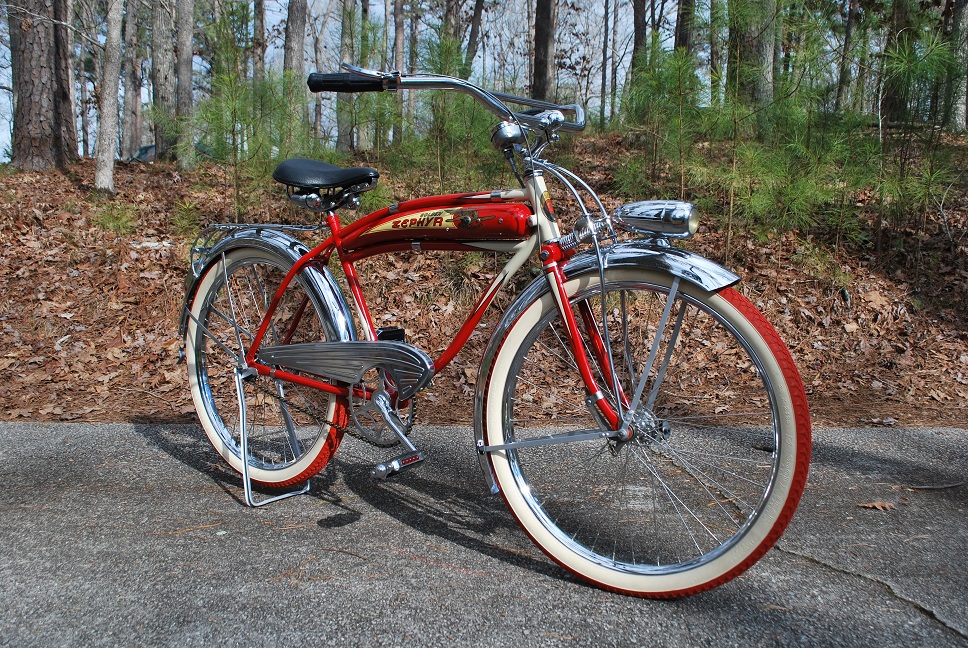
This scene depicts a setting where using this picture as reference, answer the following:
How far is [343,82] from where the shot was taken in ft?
6.58

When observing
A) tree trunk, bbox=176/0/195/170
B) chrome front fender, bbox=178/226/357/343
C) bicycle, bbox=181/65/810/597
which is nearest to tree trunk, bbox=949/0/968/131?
bicycle, bbox=181/65/810/597

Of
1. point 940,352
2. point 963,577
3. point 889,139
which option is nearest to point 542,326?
point 963,577

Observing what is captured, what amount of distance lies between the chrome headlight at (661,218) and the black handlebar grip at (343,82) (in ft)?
2.59

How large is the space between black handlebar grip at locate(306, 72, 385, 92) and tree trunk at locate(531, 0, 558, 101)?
20.8 feet

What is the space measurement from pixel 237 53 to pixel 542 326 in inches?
163

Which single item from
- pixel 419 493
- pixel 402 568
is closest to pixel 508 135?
pixel 402 568

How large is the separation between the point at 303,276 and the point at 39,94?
678 centimetres

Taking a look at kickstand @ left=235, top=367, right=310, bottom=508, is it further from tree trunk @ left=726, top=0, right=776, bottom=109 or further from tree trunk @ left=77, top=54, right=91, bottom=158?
tree trunk @ left=77, top=54, right=91, bottom=158

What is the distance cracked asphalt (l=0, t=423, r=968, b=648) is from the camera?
1747 mm

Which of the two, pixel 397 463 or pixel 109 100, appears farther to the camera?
pixel 109 100

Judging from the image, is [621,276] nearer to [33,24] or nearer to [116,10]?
[116,10]

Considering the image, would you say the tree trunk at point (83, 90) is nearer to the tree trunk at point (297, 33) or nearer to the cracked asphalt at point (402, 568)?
the tree trunk at point (297, 33)

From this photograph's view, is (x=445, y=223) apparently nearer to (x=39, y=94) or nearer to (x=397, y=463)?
(x=397, y=463)

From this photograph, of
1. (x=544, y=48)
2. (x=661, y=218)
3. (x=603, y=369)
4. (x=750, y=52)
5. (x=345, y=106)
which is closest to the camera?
(x=661, y=218)
